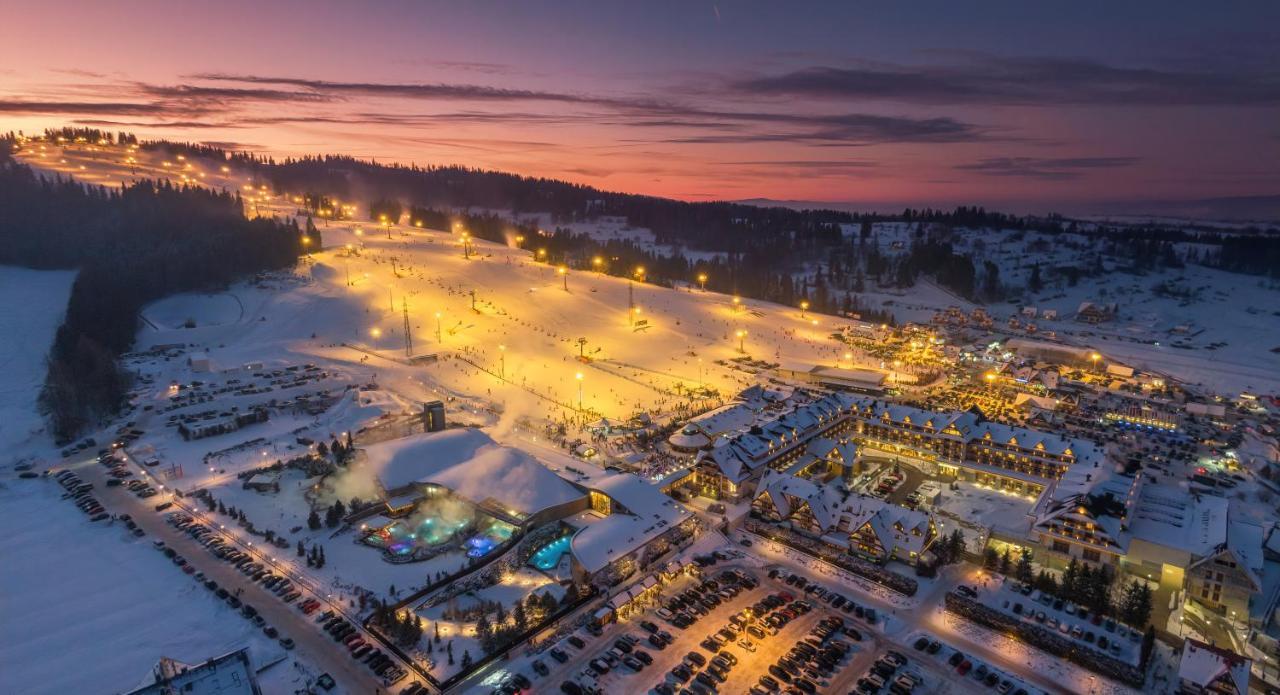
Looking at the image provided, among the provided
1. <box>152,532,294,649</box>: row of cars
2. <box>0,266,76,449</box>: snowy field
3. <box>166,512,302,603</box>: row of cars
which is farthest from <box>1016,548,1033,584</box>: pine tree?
<box>0,266,76,449</box>: snowy field

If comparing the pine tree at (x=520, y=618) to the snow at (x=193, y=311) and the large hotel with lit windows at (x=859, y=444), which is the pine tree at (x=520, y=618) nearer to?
the large hotel with lit windows at (x=859, y=444)

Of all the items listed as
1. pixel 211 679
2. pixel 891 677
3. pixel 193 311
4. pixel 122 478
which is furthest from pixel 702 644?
pixel 193 311

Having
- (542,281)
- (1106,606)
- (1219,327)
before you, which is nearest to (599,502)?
(1106,606)

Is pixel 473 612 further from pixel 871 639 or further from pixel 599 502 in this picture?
pixel 871 639

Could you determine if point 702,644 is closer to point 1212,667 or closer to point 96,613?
point 1212,667

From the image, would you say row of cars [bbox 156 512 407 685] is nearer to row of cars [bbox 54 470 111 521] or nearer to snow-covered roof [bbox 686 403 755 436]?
row of cars [bbox 54 470 111 521]

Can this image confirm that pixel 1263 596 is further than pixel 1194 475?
No

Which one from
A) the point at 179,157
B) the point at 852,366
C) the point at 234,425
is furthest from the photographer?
the point at 179,157
